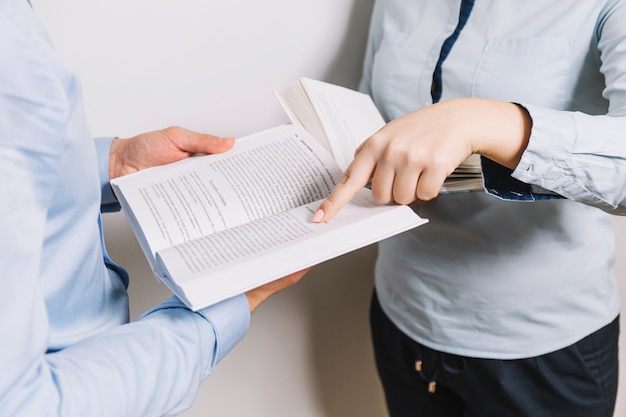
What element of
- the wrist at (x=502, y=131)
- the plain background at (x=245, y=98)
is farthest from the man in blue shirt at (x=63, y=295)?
the plain background at (x=245, y=98)

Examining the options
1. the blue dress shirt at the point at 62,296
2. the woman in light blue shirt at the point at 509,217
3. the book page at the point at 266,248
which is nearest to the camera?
the blue dress shirt at the point at 62,296

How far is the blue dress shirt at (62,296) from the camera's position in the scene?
40 cm

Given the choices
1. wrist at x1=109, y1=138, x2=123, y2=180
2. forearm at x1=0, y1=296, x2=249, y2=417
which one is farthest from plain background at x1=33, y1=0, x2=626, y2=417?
forearm at x1=0, y1=296, x2=249, y2=417

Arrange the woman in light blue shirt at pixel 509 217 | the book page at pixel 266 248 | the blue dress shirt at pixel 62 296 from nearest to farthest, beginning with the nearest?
the blue dress shirt at pixel 62 296 < the book page at pixel 266 248 < the woman in light blue shirt at pixel 509 217

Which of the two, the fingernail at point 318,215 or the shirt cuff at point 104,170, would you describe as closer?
the fingernail at point 318,215

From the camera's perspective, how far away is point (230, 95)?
3.24 feet

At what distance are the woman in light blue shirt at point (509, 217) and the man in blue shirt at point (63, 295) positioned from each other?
0.68 ft

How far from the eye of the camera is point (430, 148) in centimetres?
58

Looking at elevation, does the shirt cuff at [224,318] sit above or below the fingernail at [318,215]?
below

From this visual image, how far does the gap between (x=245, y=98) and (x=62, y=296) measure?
55 cm

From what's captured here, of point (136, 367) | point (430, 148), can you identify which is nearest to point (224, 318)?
point (136, 367)

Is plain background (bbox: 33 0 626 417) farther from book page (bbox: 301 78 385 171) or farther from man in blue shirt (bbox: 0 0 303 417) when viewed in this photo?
man in blue shirt (bbox: 0 0 303 417)

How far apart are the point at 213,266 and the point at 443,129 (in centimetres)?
26

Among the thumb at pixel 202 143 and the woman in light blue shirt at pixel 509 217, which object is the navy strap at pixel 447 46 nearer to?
the woman in light blue shirt at pixel 509 217
